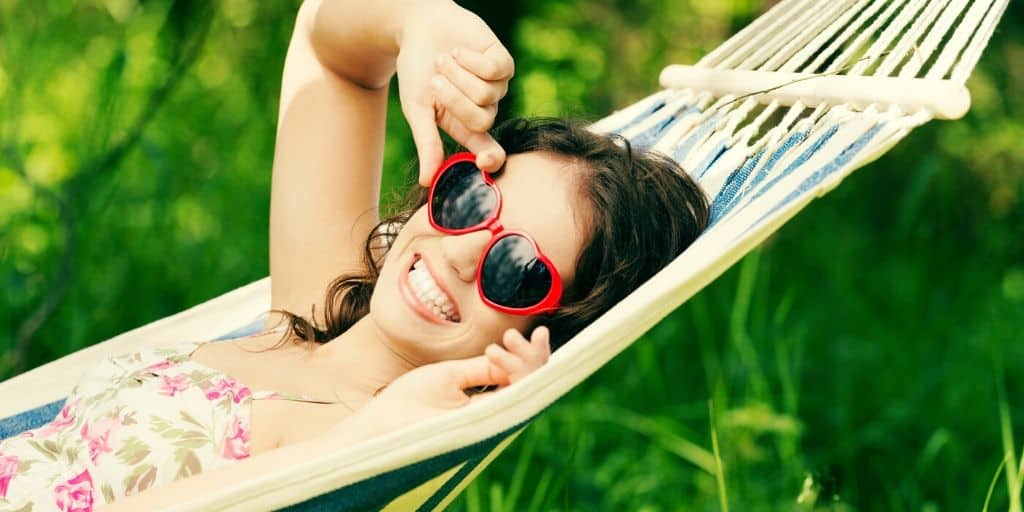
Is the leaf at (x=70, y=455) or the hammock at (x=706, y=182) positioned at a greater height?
the hammock at (x=706, y=182)

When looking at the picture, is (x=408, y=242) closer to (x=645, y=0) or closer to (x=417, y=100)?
(x=417, y=100)

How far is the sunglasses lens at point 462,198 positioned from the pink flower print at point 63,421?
0.55 meters

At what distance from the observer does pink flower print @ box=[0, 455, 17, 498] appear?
1534mm

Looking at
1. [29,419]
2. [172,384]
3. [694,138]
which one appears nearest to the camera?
[172,384]

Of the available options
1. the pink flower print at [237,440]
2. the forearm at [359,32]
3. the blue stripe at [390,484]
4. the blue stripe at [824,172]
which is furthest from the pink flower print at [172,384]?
the blue stripe at [824,172]

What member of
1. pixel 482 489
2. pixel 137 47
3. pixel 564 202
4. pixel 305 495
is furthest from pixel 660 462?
pixel 137 47

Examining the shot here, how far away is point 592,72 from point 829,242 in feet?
3.42

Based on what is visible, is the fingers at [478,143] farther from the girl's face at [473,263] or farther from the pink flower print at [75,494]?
the pink flower print at [75,494]

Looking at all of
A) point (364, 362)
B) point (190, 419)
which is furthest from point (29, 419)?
point (364, 362)

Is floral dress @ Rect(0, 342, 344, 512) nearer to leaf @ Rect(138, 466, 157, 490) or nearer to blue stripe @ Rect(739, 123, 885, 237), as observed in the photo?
leaf @ Rect(138, 466, 157, 490)

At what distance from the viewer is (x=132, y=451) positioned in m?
1.49

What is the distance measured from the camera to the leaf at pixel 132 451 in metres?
1.48

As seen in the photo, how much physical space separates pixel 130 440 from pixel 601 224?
0.65 meters

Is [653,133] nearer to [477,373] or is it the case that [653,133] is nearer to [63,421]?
[477,373]
